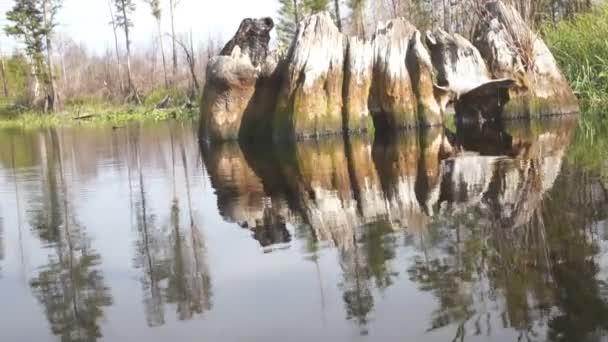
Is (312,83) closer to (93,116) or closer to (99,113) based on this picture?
(93,116)

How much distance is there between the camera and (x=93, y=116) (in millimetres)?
33500

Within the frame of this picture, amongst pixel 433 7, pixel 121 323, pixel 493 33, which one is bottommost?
pixel 121 323

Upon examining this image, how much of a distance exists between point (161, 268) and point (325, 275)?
3.16 ft

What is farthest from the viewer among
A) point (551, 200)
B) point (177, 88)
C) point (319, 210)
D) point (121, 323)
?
point (177, 88)

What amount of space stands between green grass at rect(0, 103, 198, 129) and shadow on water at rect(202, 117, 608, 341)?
21.3 m

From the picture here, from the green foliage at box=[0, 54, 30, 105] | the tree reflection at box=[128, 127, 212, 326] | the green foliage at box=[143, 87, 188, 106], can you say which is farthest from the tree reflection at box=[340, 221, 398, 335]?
the green foliage at box=[0, 54, 30, 105]

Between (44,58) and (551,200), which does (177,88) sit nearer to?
(44,58)

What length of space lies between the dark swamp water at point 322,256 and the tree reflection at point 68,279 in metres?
0.01

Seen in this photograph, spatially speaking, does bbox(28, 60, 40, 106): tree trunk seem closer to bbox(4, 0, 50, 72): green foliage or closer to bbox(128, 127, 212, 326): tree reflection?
bbox(4, 0, 50, 72): green foliage

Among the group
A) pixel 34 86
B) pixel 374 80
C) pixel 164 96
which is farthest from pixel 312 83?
pixel 34 86

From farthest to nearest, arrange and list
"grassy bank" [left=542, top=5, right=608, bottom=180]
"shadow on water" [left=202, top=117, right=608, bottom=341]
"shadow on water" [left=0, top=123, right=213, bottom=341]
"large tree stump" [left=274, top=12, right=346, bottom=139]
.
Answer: "grassy bank" [left=542, top=5, right=608, bottom=180] → "large tree stump" [left=274, top=12, right=346, bottom=139] → "shadow on water" [left=0, top=123, right=213, bottom=341] → "shadow on water" [left=202, top=117, right=608, bottom=341]

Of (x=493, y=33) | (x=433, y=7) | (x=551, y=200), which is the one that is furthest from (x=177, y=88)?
(x=551, y=200)

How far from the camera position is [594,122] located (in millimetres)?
11789

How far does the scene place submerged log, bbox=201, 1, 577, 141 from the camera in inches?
495
